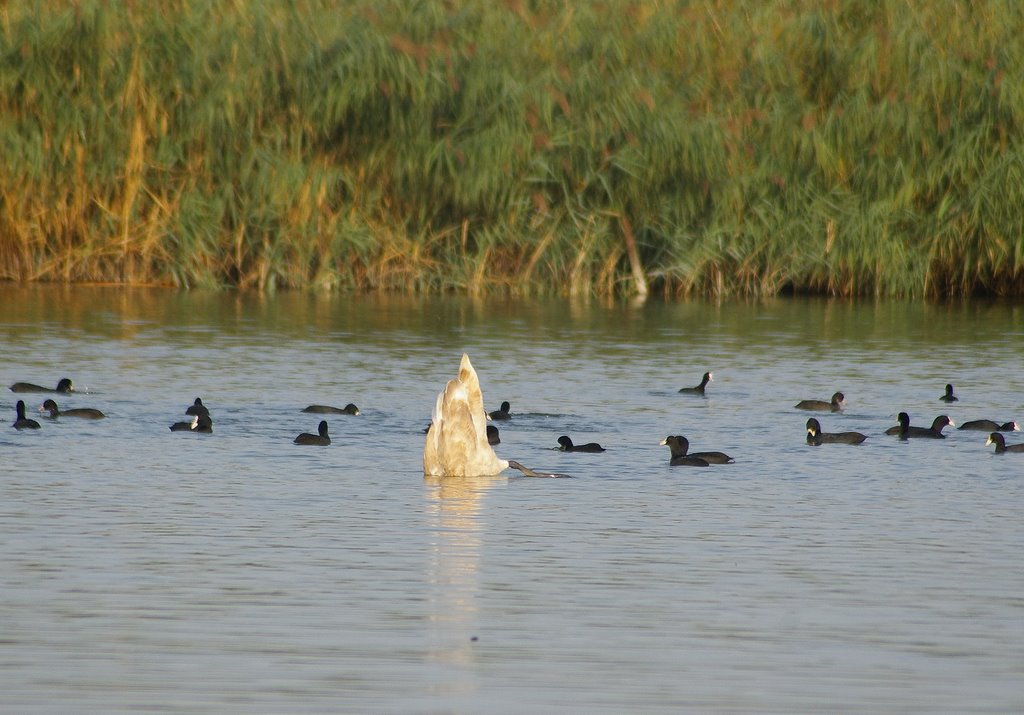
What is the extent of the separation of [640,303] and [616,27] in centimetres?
424

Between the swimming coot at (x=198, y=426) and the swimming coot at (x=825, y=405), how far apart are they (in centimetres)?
515

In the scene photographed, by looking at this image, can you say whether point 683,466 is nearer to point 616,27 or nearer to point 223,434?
point 223,434

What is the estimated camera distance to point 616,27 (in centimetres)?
2883

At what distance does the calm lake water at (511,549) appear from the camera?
705cm

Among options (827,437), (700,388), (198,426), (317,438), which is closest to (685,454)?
(827,437)

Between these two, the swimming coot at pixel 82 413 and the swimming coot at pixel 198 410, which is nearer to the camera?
the swimming coot at pixel 198 410

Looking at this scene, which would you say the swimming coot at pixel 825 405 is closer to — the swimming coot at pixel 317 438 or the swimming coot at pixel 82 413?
the swimming coot at pixel 317 438

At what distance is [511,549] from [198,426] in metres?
5.19

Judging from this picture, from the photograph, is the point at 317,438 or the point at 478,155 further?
the point at 478,155

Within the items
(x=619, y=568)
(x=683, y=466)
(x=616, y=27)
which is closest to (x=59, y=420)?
(x=683, y=466)

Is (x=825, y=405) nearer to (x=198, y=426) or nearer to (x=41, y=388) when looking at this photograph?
(x=198, y=426)

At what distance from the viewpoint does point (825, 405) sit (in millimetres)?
16609

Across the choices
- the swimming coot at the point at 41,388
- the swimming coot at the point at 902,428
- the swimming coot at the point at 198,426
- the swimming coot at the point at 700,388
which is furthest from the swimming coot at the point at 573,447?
the swimming coot at the point at 41,388

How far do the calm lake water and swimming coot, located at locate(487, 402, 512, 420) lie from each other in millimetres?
218
